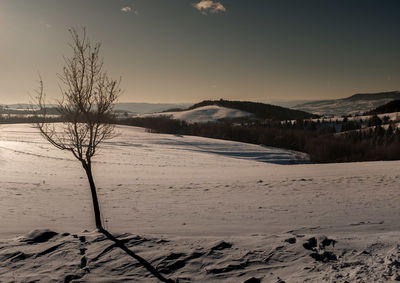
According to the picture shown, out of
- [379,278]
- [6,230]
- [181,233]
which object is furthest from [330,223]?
[6,230]

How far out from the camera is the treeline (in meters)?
56.8

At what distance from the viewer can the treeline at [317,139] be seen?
5684cm

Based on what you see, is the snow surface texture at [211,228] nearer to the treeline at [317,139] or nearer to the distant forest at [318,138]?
the distant forest at [318,138]

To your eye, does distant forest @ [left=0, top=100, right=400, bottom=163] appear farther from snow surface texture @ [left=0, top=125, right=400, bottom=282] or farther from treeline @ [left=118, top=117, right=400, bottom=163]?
snow surface texture @ [left=0, top=125, right=400, bottom=282]

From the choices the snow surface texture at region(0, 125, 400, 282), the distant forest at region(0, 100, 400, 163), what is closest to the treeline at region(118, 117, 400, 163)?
the distant forest at region(0, 100, 400, 163)

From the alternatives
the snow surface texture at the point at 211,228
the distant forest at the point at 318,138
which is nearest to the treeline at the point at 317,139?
the distant forest at the point at 318,138

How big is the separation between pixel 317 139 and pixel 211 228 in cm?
6690

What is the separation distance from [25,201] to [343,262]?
11.8m

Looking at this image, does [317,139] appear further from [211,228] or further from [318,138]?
[211,228]

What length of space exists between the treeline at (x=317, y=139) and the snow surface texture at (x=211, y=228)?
42806 mm

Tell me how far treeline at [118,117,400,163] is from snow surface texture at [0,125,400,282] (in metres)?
42.8

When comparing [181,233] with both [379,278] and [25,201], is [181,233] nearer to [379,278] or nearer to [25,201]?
[379,278]

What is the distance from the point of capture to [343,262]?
20.4 ft

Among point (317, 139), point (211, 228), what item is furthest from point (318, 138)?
point (211, 228)
